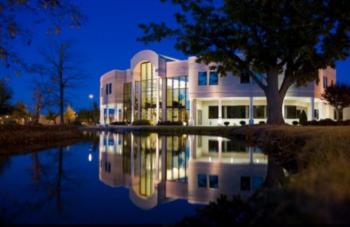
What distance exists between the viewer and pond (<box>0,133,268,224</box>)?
18.7 feet

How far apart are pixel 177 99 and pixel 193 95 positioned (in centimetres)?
518

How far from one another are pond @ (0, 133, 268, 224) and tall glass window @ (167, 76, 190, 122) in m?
37.1

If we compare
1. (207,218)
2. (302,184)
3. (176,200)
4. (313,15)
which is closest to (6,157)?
(176,200)

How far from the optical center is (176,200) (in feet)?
22.4

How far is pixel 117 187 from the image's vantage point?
7.95m

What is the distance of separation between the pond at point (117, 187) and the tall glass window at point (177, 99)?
37128 mm

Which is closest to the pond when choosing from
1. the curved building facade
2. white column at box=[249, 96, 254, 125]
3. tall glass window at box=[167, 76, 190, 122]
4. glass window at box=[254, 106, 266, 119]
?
the curved building facade

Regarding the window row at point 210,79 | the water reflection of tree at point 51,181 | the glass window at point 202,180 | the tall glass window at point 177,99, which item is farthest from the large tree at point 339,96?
the water reflection of tree at point 51,181

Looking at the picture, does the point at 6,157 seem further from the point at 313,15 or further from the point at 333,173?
the point at 313,15

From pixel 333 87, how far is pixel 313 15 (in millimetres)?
22688

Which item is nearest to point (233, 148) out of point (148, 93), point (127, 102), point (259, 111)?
point (259, 111)

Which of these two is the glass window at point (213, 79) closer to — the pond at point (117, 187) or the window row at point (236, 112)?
the window row at point (236, 112)

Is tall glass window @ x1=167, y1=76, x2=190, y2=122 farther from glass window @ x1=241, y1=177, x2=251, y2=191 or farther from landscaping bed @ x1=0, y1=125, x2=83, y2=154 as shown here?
glass window @ x1=241, y1=177, x2=251, y2=191

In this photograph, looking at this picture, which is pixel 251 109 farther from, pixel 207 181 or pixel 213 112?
pixel 207 181
